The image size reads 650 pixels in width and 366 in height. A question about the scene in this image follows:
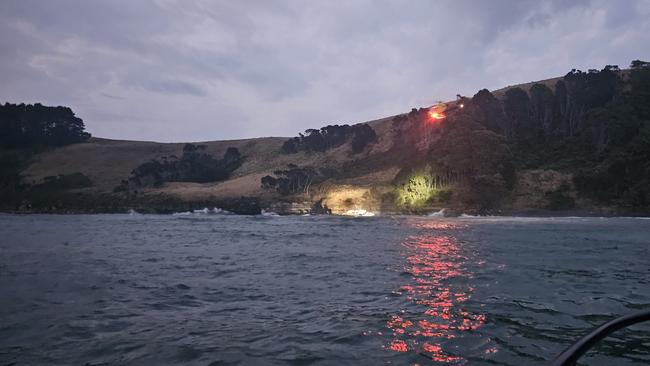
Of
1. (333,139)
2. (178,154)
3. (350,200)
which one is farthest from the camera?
(178,154)

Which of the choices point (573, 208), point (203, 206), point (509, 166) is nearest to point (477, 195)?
point (509, 166)

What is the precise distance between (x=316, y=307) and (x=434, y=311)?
3052mm

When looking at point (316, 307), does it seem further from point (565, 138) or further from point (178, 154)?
point (178, 154)

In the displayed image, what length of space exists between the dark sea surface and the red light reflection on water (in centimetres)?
4

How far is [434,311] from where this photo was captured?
11000 mm

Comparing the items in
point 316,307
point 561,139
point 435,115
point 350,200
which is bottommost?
point 316,307

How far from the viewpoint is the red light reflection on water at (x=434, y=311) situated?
838 centimetres

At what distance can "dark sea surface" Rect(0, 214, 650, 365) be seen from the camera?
26.2ft

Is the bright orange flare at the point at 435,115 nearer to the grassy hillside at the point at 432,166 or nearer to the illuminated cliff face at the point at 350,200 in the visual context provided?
the grassy hillside at the point at 432,166

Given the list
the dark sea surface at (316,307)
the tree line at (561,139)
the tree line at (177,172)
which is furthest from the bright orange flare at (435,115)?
the dark sea surface at (316,307)

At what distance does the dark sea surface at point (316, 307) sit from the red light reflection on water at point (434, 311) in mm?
38

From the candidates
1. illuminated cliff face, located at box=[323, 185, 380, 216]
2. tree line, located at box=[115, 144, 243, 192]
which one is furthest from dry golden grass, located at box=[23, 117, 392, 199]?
illuminated cliff face, located at box=[323, 185, 380, 216]

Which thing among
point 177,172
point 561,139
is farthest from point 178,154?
point 561,139

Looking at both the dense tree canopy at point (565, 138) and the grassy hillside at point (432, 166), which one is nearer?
the dense tree canopy at point (565, 138)
